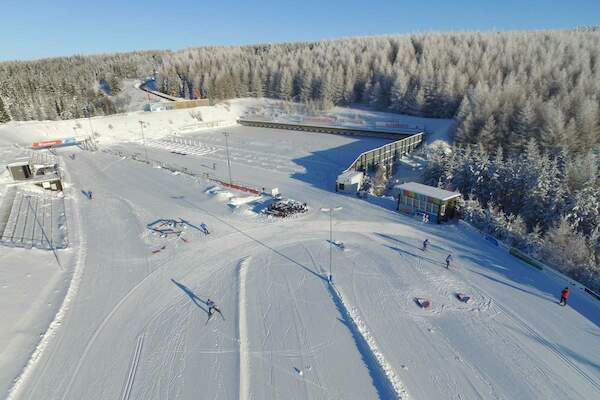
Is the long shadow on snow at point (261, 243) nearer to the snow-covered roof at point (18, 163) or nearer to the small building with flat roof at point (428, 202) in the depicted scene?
the small building with flat roof at point (428, 202)

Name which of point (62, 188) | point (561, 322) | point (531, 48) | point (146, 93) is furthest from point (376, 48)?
point (561, 322)

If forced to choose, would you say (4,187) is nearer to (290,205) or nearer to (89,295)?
(89,295)

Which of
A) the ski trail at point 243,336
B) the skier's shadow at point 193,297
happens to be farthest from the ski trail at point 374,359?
the skier's shadow at point 193,297

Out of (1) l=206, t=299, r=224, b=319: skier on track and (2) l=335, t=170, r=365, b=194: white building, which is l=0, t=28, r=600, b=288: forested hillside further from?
(1) l=206, t=299, r=224, b=319: skier on track

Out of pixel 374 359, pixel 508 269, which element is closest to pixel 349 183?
pixel 508 269

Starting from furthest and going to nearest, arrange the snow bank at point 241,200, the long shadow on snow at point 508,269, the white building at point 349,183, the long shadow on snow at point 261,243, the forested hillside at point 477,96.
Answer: the white building at point 349,183 → the snow bank at point 241,200 → the forested hillside at point 477,96 → the long shadow on snow at point 261,243 → the long shadow on snow at point 508,269
